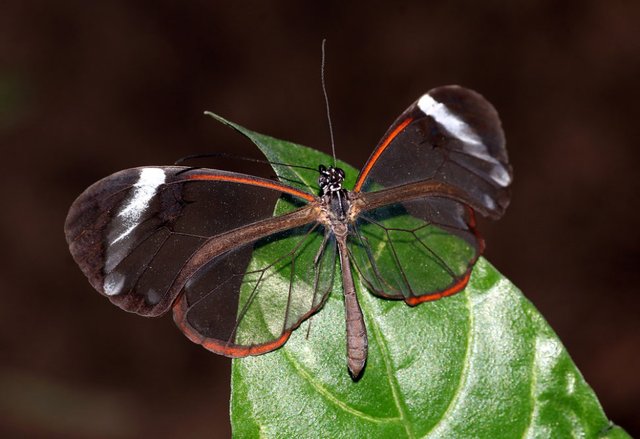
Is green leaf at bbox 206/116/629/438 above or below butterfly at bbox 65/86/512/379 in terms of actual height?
below

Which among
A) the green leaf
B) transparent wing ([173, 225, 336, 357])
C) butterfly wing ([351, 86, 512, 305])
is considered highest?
butterfly wing ([351, 86, 512, 305])

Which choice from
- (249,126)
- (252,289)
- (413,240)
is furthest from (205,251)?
(249,126)

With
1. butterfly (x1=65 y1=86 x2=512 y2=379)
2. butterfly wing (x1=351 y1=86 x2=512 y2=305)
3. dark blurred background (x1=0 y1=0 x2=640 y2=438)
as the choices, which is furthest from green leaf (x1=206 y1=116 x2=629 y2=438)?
dark blurred background (x1=0 y1=0 x2=640 y2=438)

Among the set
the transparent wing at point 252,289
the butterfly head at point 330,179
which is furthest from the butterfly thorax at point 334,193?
the transparent wing at point 252,289

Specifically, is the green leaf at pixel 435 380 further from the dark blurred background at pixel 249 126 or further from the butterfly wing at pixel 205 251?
the dark blurred background at pixel 249 126

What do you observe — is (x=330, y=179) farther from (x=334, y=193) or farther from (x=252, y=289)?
(x=252, y=289)

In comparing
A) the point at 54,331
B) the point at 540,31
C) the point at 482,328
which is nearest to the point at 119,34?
the point at 54,331

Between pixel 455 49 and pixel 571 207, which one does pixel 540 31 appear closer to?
pixel 455 49

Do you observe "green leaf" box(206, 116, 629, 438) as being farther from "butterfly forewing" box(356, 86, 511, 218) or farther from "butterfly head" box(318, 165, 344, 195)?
"butterfly forewing" box(356, 86, 511, 218)
